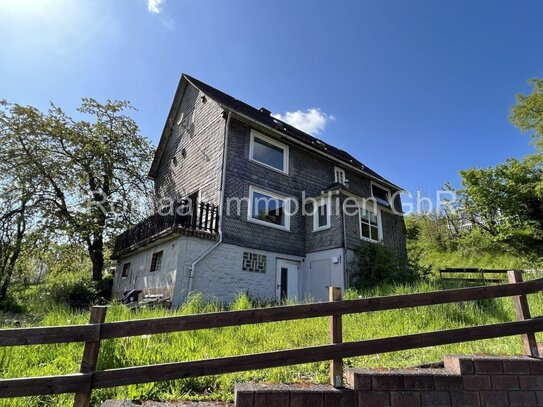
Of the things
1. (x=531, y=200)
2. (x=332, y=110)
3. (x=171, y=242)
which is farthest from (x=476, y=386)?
(x=531, y=200)

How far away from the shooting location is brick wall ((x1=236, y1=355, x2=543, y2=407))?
2.69 m

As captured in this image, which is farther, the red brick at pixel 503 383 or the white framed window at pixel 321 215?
the white framed window at pixel 321 215

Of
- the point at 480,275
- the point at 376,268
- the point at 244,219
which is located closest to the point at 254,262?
the point at 244,219

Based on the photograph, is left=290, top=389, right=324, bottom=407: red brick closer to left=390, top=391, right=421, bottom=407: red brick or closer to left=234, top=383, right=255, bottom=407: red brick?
left=234, top=383, right=255, bottom=407: red brick

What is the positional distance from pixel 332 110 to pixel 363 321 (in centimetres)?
954

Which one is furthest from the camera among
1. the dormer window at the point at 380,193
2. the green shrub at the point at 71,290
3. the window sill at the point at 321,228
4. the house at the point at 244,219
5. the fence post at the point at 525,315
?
the dormer window at the point at 380,193

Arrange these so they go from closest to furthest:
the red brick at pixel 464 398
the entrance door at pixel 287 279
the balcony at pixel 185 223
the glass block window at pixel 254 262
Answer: the red brick at pixel 464 398, the balcony at pixel 185 223, the glass block window at pixel 254 262, the entrance door at pixel 287 279

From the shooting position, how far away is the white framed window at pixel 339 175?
1608 cm

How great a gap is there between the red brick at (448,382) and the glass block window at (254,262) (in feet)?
29.3

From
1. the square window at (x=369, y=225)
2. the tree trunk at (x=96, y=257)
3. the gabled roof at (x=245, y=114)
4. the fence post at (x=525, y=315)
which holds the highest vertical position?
the gabled roof at (x=245, y=114)

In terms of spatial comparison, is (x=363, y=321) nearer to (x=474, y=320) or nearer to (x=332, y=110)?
(x=474, y=320)

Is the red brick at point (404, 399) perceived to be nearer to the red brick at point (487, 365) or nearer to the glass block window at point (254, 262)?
the red brick at point (487, 365)

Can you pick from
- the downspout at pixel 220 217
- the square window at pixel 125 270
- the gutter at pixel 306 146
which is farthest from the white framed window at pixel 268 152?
the square window at pixel 125 270

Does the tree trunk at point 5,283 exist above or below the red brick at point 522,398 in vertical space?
above
